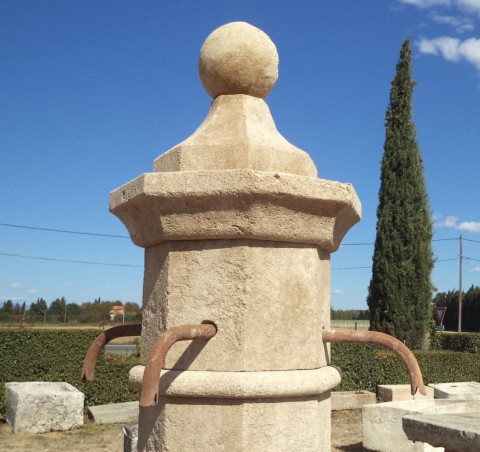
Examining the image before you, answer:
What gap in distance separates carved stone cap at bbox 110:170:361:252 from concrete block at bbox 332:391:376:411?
9.15m

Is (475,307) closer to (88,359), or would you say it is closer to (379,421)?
(379,421)

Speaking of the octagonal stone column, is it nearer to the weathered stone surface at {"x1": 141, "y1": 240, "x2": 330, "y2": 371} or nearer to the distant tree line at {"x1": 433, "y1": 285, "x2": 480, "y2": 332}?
the weathered stone surface at {"x1": 141, "y1": 240, "x2": 330, "y2": 371}

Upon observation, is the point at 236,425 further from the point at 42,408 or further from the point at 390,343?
the point at 42,408

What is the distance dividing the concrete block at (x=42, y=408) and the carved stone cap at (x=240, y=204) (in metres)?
7.18

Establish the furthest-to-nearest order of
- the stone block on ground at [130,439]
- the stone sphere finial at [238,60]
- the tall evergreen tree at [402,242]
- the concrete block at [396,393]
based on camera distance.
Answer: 1. the tall evergreen tree at [402,242]
2. the concrete block at [396,393]
3. the stone block on ground at [130,439]
4. the stone sphere finial at [238,60]

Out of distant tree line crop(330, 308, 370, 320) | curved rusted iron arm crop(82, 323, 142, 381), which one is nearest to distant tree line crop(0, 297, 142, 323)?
distant tree line crop(330, 308, 370, 320)

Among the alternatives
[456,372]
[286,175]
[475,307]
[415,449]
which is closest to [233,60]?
[286,175]

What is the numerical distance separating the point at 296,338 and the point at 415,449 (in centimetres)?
569

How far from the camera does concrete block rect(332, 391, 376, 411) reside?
10.7m

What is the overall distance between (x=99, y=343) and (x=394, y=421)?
227 inches

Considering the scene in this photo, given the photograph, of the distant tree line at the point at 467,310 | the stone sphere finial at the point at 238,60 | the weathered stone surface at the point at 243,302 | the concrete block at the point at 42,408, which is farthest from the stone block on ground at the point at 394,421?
the distant tree line at the point at 467,310

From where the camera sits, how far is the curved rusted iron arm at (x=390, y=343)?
223 cm

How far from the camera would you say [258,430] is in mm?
2045

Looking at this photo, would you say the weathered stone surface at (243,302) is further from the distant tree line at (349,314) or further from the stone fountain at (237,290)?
the distant tree line at (349,314)
